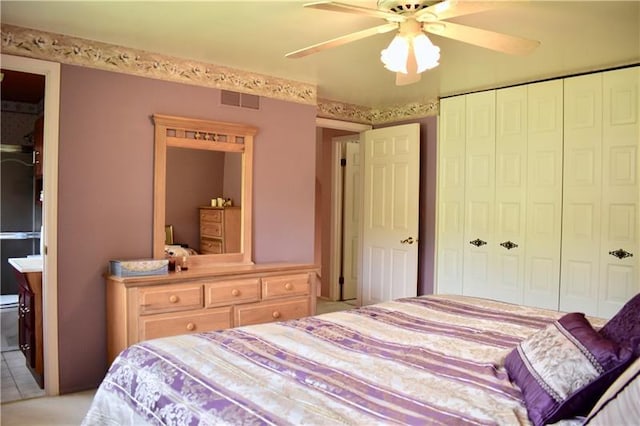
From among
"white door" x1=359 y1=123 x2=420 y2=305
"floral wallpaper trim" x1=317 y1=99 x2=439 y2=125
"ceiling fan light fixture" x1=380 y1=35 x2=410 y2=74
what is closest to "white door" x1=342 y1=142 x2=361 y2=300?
"white door" x1=359 y1=123 x2=420 y2=305

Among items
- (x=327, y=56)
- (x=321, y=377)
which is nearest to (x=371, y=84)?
(x=327, y=56)

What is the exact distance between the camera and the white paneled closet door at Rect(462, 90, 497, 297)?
4.40 meters

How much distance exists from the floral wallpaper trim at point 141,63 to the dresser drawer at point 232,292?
1.54 metres

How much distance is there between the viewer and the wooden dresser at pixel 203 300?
3098mm

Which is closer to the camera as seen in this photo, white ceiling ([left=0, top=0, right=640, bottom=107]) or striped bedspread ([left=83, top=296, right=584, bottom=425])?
striped bedspread ([left=83, top=296, right=584, bottom=425])

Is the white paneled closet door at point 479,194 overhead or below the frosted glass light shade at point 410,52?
below

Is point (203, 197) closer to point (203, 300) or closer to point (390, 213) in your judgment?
point (203, 300)

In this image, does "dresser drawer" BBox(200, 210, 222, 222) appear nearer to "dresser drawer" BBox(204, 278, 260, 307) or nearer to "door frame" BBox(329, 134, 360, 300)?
"dresser drawer" BBox(204, 278, 260, 307)

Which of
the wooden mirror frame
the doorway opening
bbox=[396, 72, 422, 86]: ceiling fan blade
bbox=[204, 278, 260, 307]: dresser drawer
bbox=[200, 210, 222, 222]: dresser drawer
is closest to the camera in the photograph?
bbox=[396, 72, 422, 86]: ceiling fan blade

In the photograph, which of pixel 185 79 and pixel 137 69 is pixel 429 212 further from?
pixel 137 69

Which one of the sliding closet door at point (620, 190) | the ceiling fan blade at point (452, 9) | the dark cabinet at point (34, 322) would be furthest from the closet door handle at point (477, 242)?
the dark cabinet at point (34, 322)

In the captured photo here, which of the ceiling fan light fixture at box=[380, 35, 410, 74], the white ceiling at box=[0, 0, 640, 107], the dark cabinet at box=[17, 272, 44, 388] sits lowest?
the dark cabinet at box=[17, 272, 44, 388]

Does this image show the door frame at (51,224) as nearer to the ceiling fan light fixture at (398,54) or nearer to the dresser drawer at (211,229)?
the dresser drawer at (211,229)

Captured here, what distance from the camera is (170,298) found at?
3.22 metres
